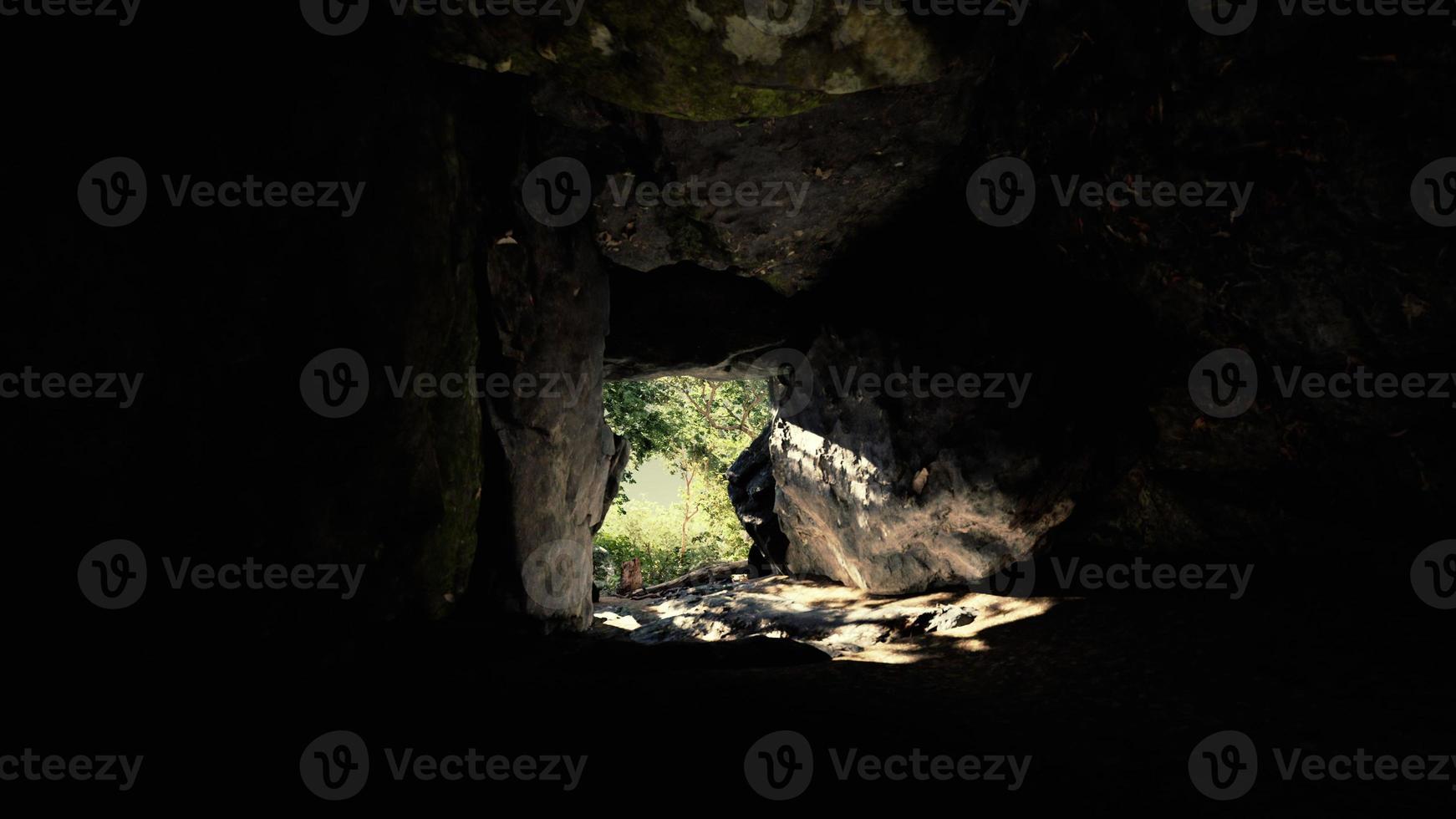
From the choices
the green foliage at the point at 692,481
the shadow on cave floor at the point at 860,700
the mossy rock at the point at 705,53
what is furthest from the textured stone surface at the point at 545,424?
the green foliage at the point at 692,481

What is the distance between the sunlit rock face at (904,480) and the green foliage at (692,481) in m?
5.69

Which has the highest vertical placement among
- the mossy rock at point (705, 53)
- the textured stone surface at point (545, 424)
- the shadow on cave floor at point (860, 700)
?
the mossy rock at point (705, 53)

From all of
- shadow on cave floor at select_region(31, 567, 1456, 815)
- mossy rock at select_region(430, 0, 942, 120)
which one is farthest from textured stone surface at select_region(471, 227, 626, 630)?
mossy rock at select_region(430, 0, 942, 120)

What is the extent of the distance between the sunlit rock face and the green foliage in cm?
569

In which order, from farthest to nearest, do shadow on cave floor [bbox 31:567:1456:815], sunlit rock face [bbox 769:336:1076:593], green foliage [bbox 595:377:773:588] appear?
green foliage [bbox 595:377:773:588] < sunlit rock face [bbox 769:336:1076:593] < shadow on cave floor [bbox 31:567:1456:815]

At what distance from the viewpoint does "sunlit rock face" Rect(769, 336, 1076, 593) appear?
6555 millimetres

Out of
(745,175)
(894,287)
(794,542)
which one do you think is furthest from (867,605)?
(745,175)

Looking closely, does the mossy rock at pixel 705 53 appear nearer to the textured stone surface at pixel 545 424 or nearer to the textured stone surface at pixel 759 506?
the textured stone surface at pixel 545 424

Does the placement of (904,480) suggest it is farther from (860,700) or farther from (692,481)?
(692,481)

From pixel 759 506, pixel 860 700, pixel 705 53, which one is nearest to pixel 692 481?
pixel 759 506

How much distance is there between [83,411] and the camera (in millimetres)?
3096

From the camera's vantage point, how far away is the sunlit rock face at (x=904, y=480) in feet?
21.5

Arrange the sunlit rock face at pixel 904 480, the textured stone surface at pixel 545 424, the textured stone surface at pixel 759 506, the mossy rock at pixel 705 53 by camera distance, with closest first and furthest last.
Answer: the mossy rock at pixel 705 53, the textured stone surface at pixel 545 424, the sunlit rock face at pixel 904 480, the textured stone surface at pixel 759 506

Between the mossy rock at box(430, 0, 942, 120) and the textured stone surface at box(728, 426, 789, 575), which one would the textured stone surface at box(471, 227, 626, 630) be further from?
the textured stone surface at box(728, 426, 789, 575)
